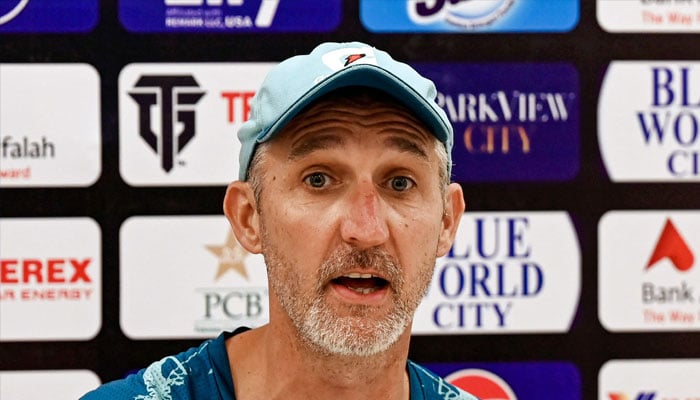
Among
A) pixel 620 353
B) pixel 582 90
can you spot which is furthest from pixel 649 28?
pixel 620 353

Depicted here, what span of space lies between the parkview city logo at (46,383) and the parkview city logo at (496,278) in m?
0.78

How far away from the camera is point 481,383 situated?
78.0 inches

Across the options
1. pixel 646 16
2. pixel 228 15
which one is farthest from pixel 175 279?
pixel 646 16

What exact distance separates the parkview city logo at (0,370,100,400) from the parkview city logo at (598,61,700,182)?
1.33 meters

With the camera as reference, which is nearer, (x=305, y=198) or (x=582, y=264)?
(x=305, y=198)

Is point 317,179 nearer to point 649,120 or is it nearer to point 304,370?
point 304,370

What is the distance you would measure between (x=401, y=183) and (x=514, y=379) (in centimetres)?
104

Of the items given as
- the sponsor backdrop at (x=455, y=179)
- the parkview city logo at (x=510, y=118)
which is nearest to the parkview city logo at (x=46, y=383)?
the sponsor backdrop at (x=455, y=179)

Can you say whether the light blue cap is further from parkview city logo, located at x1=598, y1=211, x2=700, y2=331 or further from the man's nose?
parkview city logo, located at x1=598, y1=211, x2=700, y2=331

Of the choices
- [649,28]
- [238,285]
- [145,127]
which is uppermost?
[649,28]

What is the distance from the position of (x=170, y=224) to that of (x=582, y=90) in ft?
3.34

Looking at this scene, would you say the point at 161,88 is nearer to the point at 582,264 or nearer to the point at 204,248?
the point at 204,248

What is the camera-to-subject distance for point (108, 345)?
1917mm

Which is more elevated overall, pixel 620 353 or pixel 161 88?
pixel 161 88
